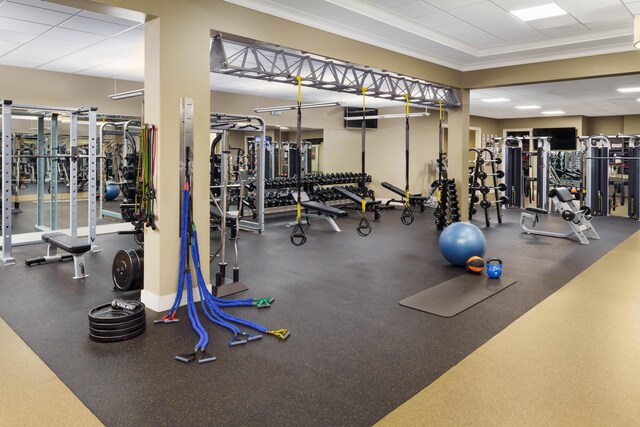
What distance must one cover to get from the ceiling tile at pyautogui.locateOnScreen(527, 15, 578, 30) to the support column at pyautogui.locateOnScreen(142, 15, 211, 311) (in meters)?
3.67

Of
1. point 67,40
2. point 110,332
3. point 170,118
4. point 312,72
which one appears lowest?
point 110,332

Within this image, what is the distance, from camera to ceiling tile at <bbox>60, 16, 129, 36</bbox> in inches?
177

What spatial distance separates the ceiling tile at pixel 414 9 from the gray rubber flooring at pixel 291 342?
8.77 feet

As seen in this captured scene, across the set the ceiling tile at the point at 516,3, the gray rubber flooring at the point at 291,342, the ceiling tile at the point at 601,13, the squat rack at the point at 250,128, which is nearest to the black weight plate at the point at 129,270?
the gray rubber flooring at the point at 291,342

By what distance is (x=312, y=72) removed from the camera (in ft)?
16.3

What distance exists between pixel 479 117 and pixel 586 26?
9419 mm

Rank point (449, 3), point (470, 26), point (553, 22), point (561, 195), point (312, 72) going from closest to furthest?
point (449, 3), point (312, 72), point (553, 22), point (470, 26), point (561, 195)

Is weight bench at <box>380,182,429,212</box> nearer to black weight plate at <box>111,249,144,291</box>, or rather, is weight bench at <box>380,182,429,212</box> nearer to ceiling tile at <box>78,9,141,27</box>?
ceiling tile at <box>78,9,141,27</box>

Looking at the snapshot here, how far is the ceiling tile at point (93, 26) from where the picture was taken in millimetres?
4508

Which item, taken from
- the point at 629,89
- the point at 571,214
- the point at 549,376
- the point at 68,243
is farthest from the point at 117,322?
the point at 629,89

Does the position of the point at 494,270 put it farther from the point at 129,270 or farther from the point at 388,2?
the point at 129,270

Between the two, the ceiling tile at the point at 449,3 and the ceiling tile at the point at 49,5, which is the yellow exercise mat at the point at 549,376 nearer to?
the ceiling tile at the point at 449,3

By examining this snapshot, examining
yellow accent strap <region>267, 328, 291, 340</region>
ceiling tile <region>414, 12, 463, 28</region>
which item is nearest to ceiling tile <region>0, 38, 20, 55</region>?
ceiling tile <region>414, 12, 463, 28</region>

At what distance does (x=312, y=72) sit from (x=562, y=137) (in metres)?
12.5
